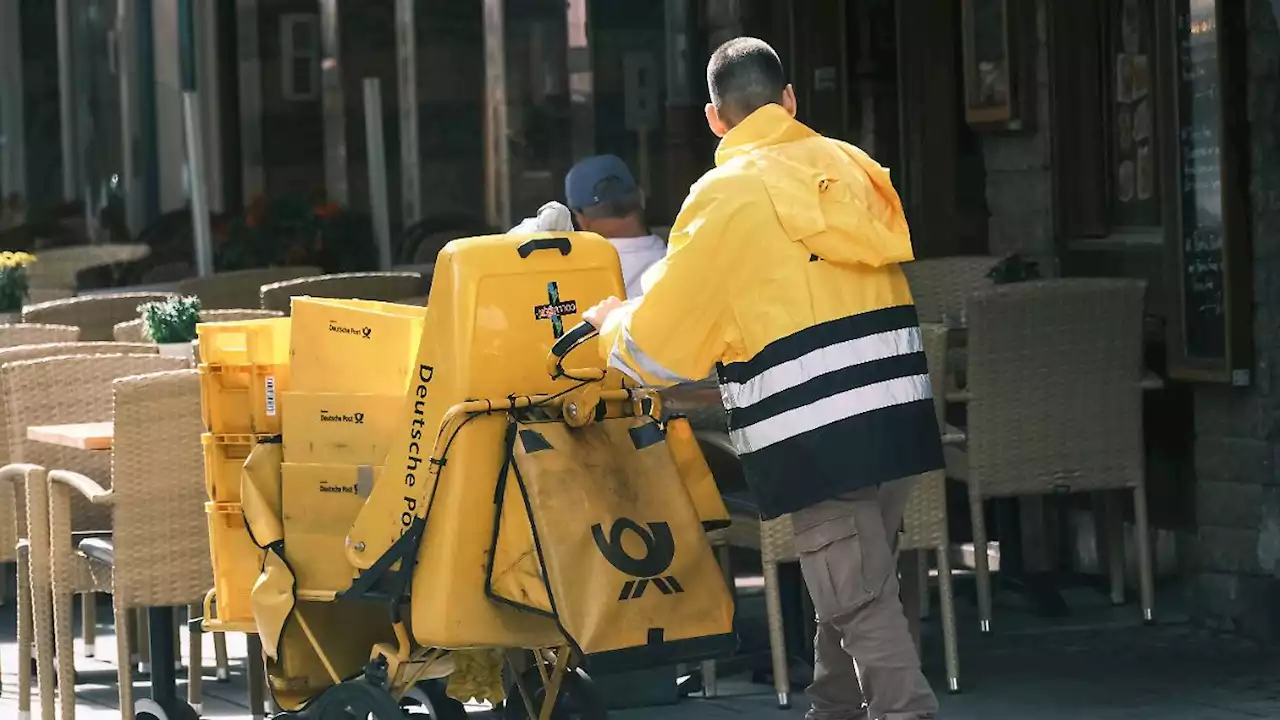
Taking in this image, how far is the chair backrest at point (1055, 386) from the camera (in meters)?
7.68

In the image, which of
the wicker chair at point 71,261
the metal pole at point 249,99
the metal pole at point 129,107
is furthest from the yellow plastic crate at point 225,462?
the metal pole at point 129,107

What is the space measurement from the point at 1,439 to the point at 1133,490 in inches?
138

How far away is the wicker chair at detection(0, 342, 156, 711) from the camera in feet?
23.3

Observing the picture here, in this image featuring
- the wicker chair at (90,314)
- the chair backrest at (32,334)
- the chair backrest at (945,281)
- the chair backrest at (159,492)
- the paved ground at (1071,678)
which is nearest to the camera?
the chair backrest at (159,492)

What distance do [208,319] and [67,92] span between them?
7901 mm

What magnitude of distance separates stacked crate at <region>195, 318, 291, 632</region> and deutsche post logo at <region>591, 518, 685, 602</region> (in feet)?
3.18

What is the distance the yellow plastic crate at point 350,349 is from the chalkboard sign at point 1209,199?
3.05 m

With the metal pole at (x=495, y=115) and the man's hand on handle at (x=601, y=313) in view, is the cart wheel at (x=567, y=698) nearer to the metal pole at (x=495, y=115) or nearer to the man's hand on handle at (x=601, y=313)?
the man's hand on handle at (x=601, y=313)

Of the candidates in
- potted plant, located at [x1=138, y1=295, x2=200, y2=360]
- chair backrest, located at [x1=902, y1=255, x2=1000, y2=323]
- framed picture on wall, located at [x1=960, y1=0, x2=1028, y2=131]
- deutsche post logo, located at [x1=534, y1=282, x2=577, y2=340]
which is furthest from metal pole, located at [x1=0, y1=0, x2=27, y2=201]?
deutsche post logo, located at [x1=534, y1=282, x2=577, y2=340]

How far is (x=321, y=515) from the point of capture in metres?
5.70

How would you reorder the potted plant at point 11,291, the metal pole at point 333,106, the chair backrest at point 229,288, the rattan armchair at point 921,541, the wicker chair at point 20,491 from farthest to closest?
the metal pole at point 333,106 < the chair backrest at point 229,288 < the potted plant at point 11,291 < the wicker chair at point 20,491 < the rattan armchair at point 921,541

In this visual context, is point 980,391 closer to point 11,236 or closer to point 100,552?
point 100,552

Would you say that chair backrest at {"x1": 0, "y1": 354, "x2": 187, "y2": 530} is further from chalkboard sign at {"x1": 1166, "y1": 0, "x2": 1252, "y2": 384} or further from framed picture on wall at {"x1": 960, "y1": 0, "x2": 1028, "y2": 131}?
framed picture on wall at {"x1": 960, "y1": 0, "x2": 1028, "y2": 131}

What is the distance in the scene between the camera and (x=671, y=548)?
17.8 ft
